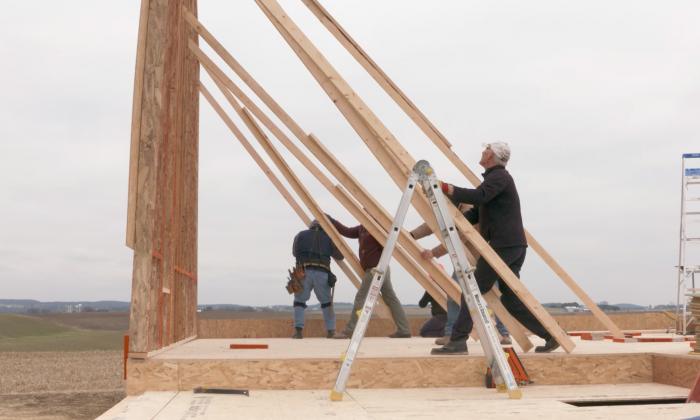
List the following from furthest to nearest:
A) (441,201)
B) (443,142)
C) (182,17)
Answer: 1. (182,17)
2. (443,142)
3. (441,201)

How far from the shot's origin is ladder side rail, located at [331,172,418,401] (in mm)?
3344

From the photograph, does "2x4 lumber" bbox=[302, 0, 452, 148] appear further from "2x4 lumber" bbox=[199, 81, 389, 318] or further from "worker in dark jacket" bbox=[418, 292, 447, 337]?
"worker in dark jacket" bbox=[418, 292, 447, 337]

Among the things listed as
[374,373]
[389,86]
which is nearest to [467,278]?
[374,373]

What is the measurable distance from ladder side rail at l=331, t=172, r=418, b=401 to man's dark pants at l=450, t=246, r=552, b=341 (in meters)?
0.85

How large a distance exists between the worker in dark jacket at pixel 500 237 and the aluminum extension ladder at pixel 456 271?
0.58m

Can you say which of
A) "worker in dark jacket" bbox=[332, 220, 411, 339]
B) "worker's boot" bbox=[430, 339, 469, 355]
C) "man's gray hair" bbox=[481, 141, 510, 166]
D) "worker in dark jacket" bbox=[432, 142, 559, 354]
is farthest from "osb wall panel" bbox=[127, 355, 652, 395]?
"worker in dark jacket" bbox=[332, 220, 411, 339]

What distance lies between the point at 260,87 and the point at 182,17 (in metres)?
1.02

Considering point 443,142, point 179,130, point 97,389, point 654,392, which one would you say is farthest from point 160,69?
point 97,389

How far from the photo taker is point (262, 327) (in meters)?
8.38

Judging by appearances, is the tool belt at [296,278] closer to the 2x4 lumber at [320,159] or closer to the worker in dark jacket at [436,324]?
the 2x4 lumber at [320,159]

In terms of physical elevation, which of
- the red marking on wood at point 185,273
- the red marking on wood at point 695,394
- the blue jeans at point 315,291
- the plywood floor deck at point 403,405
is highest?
the red marking on wood at point 185,273

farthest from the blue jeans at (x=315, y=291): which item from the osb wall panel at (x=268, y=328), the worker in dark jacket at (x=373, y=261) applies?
the osb wall panel at (x=268, y=328)

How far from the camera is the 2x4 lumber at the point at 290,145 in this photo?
21.6ft

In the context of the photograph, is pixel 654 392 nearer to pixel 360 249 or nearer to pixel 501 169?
pixel 501 169
